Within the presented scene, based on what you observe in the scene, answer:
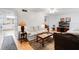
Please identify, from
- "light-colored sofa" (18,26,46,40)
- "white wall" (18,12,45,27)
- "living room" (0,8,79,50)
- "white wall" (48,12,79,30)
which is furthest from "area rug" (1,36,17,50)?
"white wall" (48,12,79,30)

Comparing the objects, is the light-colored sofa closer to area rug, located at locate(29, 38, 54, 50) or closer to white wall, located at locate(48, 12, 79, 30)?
area rug, located at locate(29, 38, 54, 50)

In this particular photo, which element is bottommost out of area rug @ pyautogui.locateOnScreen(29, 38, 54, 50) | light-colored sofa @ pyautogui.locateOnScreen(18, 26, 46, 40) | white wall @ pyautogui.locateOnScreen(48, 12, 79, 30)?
area rug @ pyautogui.locateOnScreen(29, 38, 54, 50)

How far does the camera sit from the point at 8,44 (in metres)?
2.45

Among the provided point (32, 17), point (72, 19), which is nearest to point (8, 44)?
point (32, 17)

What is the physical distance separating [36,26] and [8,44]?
587 mm

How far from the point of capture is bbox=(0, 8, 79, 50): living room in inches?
94.9

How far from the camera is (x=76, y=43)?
7.98ft

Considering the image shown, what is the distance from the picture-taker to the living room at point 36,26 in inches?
94.9

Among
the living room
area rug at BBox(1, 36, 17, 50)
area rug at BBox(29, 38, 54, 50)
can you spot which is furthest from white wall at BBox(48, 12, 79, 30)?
area rug at BBox(1, 36, 17, 50)

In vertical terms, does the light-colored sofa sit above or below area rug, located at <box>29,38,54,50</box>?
Result: above

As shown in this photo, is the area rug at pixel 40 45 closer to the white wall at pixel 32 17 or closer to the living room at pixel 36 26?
the living room at pixel 36 26

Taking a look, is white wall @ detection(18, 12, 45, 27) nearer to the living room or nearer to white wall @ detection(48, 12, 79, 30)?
the living room

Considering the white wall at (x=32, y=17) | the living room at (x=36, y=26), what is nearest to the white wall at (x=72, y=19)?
the living room at (x=36, y=26)
